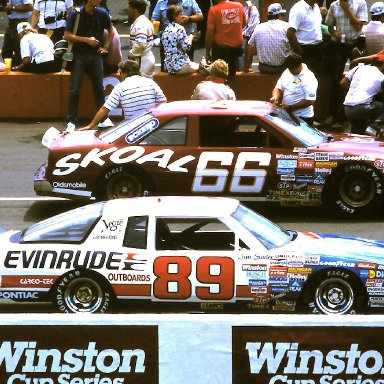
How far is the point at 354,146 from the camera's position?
14695mm

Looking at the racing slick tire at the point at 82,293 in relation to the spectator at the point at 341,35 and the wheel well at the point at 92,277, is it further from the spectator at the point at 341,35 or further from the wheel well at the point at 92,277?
the spectator at the point at 341,35

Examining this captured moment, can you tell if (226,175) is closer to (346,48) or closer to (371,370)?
(346,48)

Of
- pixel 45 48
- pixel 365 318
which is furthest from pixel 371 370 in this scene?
pixel 45 48

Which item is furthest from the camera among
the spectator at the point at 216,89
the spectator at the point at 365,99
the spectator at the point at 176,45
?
the spectator at the point at 176,45

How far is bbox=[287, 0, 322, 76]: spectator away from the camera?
18766 mm

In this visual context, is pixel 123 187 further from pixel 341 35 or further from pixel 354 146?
pixel 341 35

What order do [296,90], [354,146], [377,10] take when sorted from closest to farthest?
1. [354,146]
2. [296,90]
3. [377,10]

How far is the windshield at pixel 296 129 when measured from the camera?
47.8ft

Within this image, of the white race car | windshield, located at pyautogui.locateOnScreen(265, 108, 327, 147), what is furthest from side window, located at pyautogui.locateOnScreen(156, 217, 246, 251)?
windshield, located at pyautogui.locateOnScreen(265, 108, 327, 147)

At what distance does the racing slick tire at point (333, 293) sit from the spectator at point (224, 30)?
8384 mm

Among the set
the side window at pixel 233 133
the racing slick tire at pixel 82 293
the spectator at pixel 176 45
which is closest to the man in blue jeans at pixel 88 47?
the spectator at pixel 176 45

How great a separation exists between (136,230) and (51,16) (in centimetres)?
983

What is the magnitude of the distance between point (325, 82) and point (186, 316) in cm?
1257

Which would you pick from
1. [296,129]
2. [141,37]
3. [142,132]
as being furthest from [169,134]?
[141,37]
